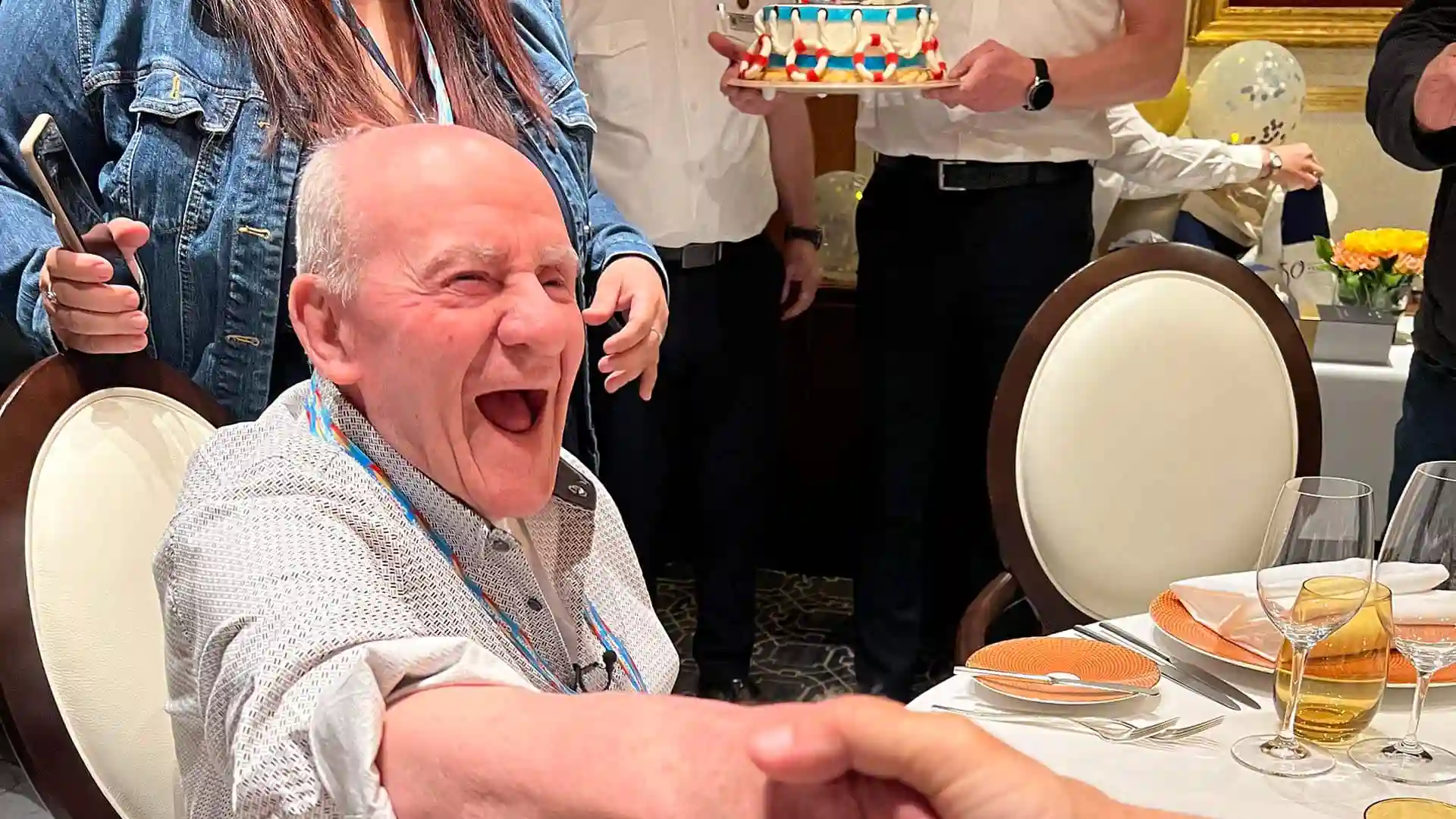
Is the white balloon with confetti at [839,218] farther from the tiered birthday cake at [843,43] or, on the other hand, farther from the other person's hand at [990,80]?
the other person's hand at [990,80]

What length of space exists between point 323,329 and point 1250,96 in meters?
2.72

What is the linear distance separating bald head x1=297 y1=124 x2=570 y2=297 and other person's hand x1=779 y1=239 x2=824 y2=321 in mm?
1855

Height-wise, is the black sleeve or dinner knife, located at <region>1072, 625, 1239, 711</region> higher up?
the black sleeve

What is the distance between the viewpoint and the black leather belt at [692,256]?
101 inches

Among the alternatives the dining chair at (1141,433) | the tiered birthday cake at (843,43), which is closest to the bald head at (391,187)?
the dining chair at (1141,433)

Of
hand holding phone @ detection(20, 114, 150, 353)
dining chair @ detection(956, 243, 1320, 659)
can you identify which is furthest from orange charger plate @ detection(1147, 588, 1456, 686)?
hand holding phone @ detection(20, 114, 150, 353)

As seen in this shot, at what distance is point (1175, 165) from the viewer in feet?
9.14

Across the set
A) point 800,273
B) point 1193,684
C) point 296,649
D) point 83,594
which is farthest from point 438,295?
point 800,273

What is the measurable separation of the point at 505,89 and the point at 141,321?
20.6 inches

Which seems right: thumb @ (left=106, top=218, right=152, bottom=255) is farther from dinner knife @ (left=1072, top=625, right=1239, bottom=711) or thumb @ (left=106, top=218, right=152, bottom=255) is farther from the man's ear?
dinner knife @ (left=1072, top=625, right=1239, bottom=711)

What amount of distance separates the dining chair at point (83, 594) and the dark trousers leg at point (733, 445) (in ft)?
4.88

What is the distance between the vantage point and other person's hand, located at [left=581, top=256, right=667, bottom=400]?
4.89ft

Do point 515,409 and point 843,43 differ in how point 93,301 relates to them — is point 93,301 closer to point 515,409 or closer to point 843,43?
point 515,409

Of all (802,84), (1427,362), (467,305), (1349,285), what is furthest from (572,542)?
(1349,285)
